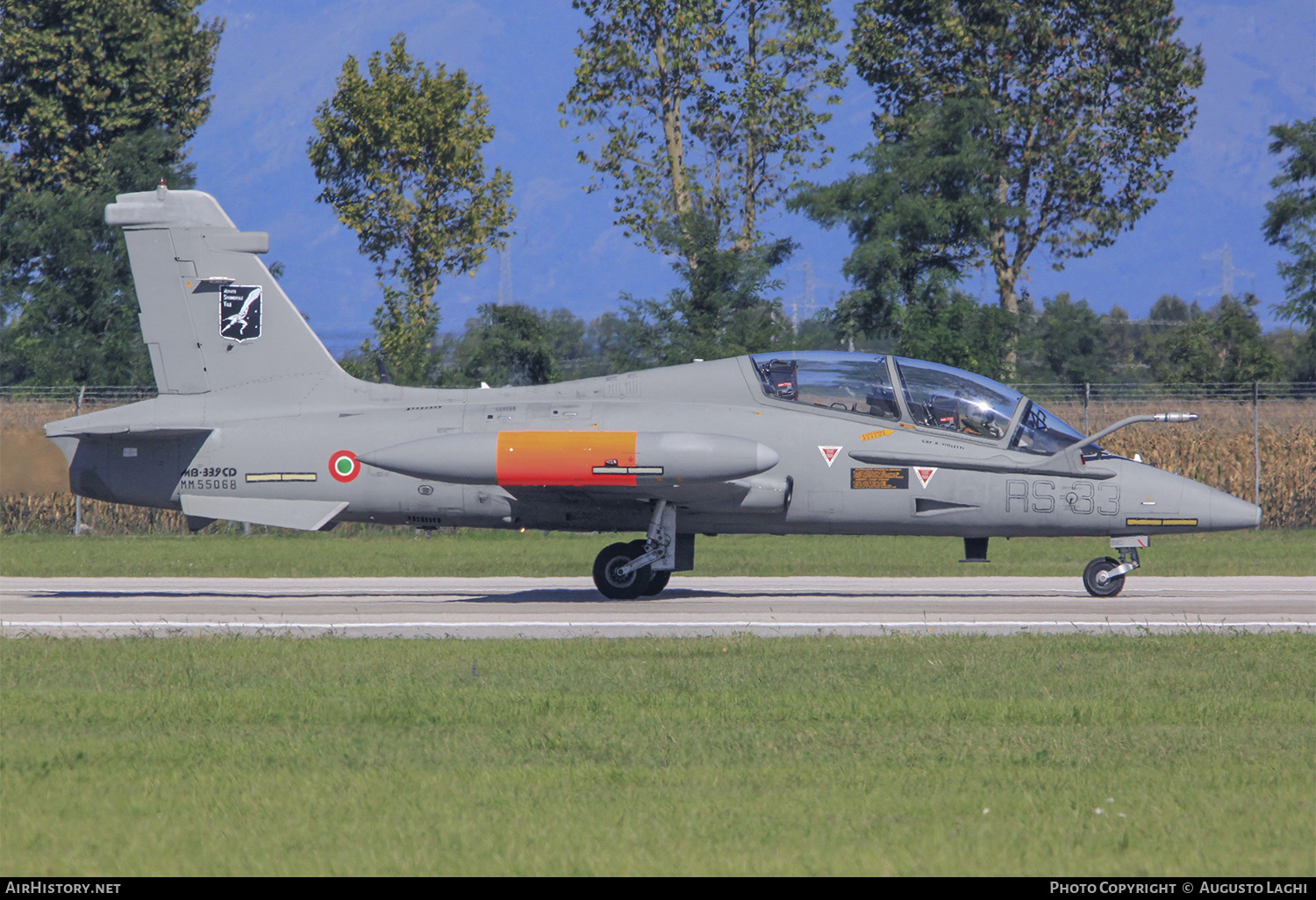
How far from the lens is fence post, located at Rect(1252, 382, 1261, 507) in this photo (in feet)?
85.1

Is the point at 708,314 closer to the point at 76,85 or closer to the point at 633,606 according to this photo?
the point at 633,606

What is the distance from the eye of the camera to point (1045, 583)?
17.7 meters

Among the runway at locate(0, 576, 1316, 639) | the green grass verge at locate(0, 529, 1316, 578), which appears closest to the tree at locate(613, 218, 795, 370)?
the green grass verge at locate(0, 529, 1316, 578)

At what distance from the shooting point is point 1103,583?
15.2 m

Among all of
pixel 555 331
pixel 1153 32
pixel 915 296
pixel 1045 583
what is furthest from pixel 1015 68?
pixel 1045 583

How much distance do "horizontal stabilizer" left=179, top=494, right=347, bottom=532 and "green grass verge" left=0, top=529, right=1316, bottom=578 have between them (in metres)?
4.24

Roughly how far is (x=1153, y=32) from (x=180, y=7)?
34.7 m

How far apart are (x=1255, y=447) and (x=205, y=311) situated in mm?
20477

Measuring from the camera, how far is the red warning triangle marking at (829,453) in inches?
576

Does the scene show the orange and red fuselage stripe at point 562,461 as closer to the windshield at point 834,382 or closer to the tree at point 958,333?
the windshield at point 834,382

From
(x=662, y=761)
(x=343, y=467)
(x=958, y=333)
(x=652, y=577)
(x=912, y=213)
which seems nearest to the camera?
(x=662, y=761)

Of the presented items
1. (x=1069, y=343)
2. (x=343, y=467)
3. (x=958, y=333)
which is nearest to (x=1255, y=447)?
(x=958, y=333)

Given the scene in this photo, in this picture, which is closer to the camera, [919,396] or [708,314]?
[919,396]

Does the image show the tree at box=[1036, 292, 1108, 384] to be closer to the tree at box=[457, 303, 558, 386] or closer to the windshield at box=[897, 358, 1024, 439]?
the tree at box=[457, 303, 558, 386]
